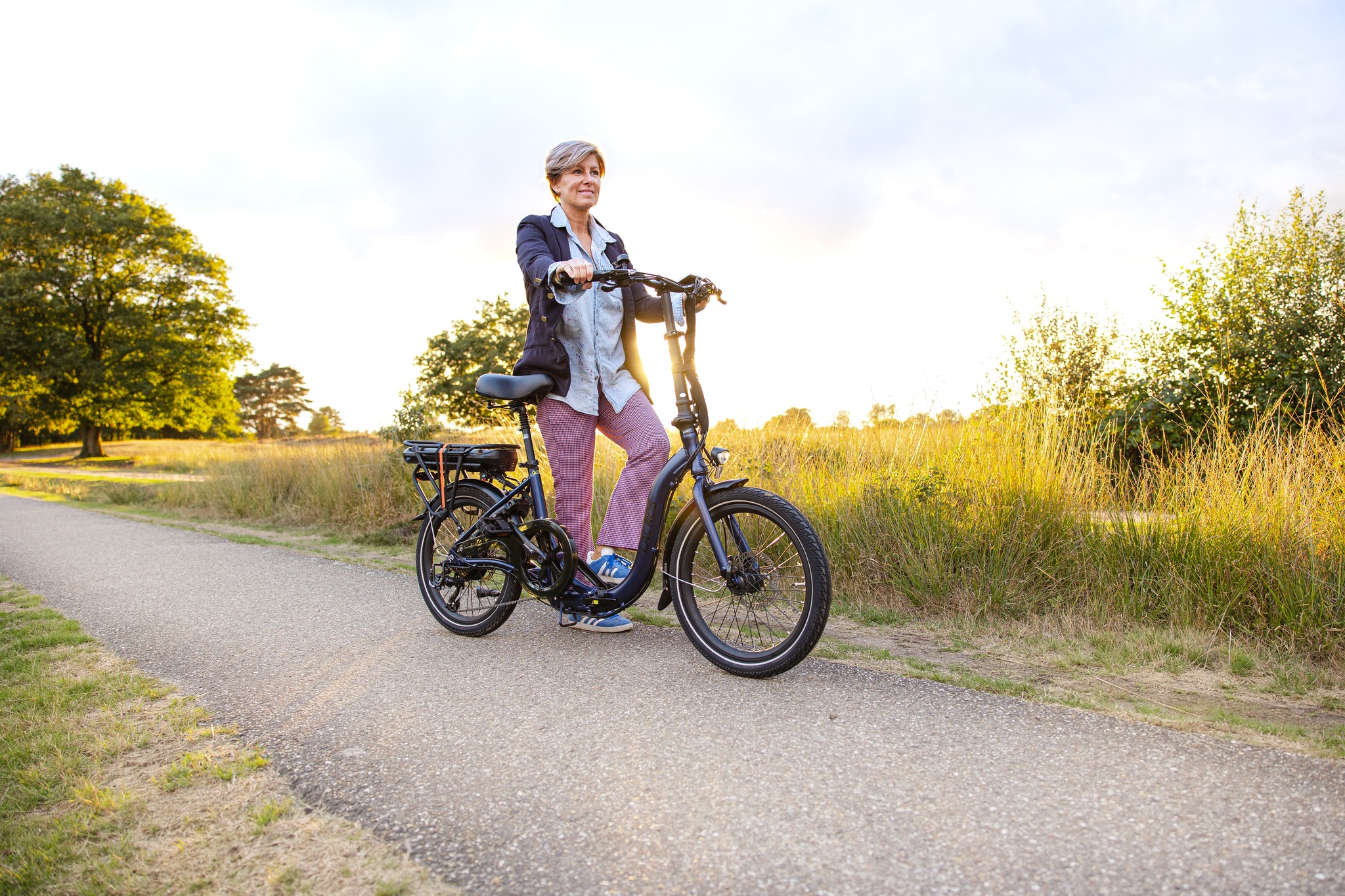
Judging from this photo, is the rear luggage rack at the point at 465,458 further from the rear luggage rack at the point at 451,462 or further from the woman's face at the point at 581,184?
the woman's face at the point at 581,184

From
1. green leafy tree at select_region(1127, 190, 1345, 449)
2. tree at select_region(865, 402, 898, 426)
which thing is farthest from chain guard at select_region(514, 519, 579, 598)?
green leafy tree at select_region(1127, 190, 1345, 449)

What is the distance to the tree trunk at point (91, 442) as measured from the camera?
33031 millimetres

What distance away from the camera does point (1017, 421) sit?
5469 millimetres

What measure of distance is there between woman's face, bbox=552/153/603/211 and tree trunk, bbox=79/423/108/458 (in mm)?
37478

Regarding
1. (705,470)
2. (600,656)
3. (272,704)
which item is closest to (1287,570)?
(705,470)

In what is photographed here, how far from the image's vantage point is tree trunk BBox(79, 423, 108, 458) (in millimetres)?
33031

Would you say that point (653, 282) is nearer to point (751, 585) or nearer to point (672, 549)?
point (672, 549)

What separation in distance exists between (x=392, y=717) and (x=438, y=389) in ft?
121

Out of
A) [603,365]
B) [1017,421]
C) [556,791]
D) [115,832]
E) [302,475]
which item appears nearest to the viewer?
[115,832]

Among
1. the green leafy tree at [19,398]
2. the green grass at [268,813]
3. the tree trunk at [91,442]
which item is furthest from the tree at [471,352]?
the green grass at [268,813]

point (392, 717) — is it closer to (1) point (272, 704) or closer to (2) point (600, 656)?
(1) point (272, 704)

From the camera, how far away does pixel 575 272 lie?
311 centimetres

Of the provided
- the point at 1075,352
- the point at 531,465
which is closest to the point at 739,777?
the point at 531,465

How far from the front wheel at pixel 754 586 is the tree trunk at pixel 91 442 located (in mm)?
38241
